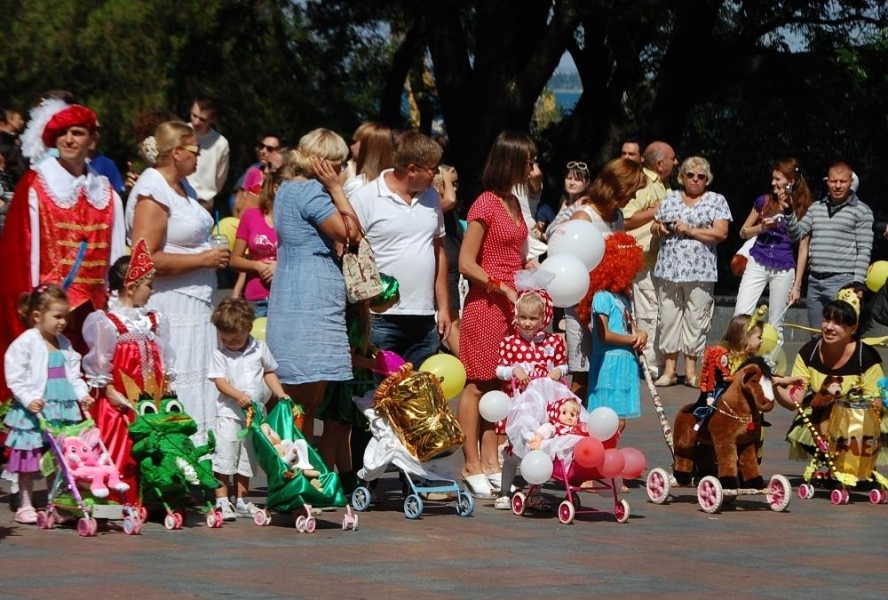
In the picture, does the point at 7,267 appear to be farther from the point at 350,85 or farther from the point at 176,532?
the point at 350,85

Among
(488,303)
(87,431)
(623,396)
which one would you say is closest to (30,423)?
(87,431)

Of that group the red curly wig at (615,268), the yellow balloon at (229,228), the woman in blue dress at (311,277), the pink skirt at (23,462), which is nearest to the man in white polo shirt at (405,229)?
the woman in blue dress at (311,277)

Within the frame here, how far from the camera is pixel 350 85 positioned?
3441 cm

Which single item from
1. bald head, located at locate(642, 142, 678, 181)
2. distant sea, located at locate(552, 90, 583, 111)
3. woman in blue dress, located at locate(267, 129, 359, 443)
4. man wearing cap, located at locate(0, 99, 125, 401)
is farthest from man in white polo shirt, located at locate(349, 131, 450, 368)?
distant sea, located at locate(552, 90, 583, 111)

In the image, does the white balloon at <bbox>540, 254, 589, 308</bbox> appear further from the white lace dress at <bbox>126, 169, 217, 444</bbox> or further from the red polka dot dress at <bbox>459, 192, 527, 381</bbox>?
the white lace dress at <bbox>126, 169, 217, 444</bbox>

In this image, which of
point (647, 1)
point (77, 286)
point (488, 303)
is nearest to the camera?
point (77, 286)

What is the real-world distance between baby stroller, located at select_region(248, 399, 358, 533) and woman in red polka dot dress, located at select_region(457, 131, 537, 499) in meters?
1.40

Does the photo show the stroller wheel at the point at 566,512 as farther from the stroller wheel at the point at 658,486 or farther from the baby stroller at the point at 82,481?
the baby stroller at the point at 82,481

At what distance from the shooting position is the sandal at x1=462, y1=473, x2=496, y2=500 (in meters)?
9.38

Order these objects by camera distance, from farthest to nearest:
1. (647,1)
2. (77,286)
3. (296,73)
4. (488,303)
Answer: (296,73) → (647,1) → (488,303) → (77,286)

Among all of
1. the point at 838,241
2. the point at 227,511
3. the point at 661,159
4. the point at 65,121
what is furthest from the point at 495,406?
the point at 661,159

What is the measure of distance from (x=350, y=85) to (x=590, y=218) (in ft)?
81.9

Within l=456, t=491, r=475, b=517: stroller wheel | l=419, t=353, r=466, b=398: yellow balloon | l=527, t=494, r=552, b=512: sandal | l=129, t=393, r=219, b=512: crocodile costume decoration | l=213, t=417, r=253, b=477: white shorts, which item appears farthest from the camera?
l=419, t=353, r=466, b=398: yellow balloon

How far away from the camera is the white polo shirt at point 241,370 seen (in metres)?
8.43
